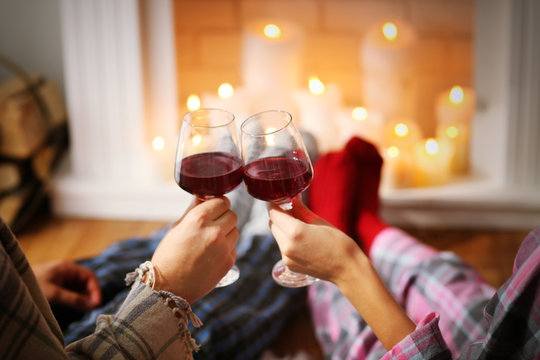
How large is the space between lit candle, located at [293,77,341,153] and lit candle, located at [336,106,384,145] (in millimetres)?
32

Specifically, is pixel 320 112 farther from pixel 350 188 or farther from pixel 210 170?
pixel 210 170

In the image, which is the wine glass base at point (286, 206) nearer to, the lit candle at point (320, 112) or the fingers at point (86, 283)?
the fingers at point (86, 283)

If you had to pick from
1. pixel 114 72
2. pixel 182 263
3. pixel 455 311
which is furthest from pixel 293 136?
pixel 114 72

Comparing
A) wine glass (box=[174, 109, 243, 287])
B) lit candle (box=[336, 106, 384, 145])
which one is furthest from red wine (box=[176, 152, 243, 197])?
lit candle (box=[336, 106, 384, 145])

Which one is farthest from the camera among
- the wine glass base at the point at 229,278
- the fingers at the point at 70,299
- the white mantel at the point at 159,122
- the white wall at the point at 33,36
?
the white wall at the point at 33,36

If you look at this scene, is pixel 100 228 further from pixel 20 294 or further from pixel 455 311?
pixel 20 294

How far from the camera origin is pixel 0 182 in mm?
1930

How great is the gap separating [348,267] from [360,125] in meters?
1.18

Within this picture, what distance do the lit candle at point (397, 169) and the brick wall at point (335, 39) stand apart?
0.94 ft

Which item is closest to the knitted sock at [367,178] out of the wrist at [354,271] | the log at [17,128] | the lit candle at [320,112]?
the lit candle at [320,112]

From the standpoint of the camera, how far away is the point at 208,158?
34.1 inches

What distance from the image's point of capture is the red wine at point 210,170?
34.1 inches

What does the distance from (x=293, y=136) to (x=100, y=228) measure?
129cm

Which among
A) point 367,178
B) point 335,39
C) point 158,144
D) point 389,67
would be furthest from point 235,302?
point 335,39
